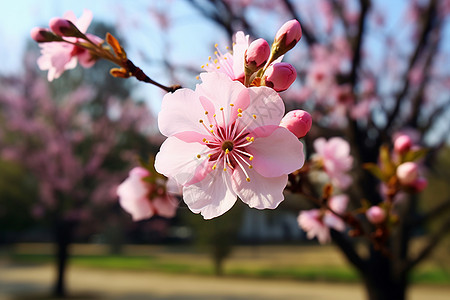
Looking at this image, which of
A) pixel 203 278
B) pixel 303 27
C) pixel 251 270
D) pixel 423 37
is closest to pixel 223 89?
pixel 303 27

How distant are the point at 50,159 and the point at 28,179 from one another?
3096 millimetres

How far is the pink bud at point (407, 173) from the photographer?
97 cm

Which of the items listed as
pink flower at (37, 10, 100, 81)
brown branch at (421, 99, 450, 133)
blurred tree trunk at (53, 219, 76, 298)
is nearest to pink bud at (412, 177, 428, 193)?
pink flower at (37, 10, 100, 81)

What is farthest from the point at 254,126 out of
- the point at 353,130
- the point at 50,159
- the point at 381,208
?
the point at 50,159

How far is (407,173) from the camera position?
0.97 metres

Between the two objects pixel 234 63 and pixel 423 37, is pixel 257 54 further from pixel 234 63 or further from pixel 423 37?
pixel 423 37

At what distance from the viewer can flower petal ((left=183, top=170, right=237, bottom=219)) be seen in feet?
1.92

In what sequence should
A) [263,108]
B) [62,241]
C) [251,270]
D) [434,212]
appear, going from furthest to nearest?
[251,270] < [62,241] < [434,212] < [263,108]

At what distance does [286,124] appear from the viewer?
59 cm

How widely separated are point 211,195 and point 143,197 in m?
0.50

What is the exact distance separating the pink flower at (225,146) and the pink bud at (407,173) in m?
0.53

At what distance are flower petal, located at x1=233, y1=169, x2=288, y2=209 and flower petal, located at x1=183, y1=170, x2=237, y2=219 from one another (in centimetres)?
1

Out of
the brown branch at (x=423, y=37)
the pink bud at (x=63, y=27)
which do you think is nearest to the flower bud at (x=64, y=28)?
the pink bud at (x=63, y=27)

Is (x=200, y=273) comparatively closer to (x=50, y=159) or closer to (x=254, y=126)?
(x=50, y=159)
